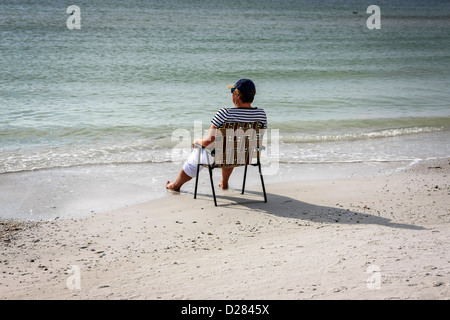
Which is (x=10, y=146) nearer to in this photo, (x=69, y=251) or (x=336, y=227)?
(x=69, y=251)

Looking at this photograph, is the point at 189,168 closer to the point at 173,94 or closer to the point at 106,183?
the point at 106,183

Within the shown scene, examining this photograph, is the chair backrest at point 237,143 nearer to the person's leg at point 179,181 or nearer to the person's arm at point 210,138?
the person's arm at point 210,138

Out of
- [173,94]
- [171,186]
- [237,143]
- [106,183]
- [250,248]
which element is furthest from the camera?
[173,94]

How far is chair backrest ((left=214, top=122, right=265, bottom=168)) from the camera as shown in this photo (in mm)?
6035

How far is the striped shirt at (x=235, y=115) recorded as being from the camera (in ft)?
19.6

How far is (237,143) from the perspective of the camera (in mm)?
6121

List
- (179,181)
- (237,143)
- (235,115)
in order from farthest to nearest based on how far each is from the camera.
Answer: (179,181)
(237,143)
(235,115)

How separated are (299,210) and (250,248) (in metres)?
1.42

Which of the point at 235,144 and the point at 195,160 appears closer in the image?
the point at 235,144

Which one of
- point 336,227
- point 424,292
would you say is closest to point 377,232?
point 336,227

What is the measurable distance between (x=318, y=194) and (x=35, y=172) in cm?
394

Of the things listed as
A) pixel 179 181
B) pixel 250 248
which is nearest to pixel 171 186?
pixel 179 181

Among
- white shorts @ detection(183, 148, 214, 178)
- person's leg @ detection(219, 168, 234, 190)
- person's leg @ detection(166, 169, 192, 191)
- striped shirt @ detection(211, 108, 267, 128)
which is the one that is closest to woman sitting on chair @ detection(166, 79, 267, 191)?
striped shirt @ detection(211, 108, 267, 128)

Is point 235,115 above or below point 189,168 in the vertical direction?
above
